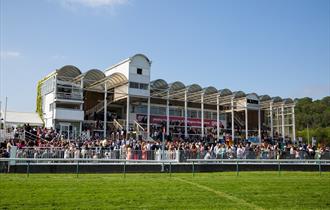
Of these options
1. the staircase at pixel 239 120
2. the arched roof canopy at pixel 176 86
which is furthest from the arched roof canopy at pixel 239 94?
the arched roof canopy at pixel 176 86

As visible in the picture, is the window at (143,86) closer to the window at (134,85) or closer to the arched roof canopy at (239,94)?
the window at (134,85)

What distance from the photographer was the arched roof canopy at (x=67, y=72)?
3891 centimetres

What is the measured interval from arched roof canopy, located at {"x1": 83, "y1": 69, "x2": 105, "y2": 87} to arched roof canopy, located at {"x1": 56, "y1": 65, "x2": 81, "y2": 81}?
1.00 meters

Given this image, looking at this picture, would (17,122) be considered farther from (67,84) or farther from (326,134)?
(326,134)

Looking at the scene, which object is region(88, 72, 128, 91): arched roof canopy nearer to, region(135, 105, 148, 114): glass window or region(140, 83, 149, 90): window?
region(140, 83, 149, 90): window

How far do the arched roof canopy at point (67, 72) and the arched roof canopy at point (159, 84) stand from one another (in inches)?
384

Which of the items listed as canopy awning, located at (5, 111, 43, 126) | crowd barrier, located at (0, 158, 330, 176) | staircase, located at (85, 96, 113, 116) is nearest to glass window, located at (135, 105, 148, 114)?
staircase, located at (85, 96, 113, 116)

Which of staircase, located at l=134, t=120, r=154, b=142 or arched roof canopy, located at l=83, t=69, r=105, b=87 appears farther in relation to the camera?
arched roof canopy, located at l=83, t=69, r=105, b=87

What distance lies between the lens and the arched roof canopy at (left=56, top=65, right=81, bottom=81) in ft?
128

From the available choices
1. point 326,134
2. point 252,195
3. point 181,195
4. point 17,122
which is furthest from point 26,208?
point 326,134

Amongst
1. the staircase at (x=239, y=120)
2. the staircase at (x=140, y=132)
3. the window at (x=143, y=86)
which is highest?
the window at (x=143, y=86)

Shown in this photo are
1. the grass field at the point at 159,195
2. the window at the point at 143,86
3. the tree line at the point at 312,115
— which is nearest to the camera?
Result: the grass field at the point at 159,195

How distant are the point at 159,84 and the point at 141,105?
11.9 feet

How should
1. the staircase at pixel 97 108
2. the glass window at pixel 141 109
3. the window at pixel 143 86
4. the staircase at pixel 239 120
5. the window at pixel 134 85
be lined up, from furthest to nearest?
the staircase at pixel 239 120 → the glass window at pixel 141 109 → the staircase at pixel 97 108 → the window at pixel 143 86 → the window at pixel 134 85
